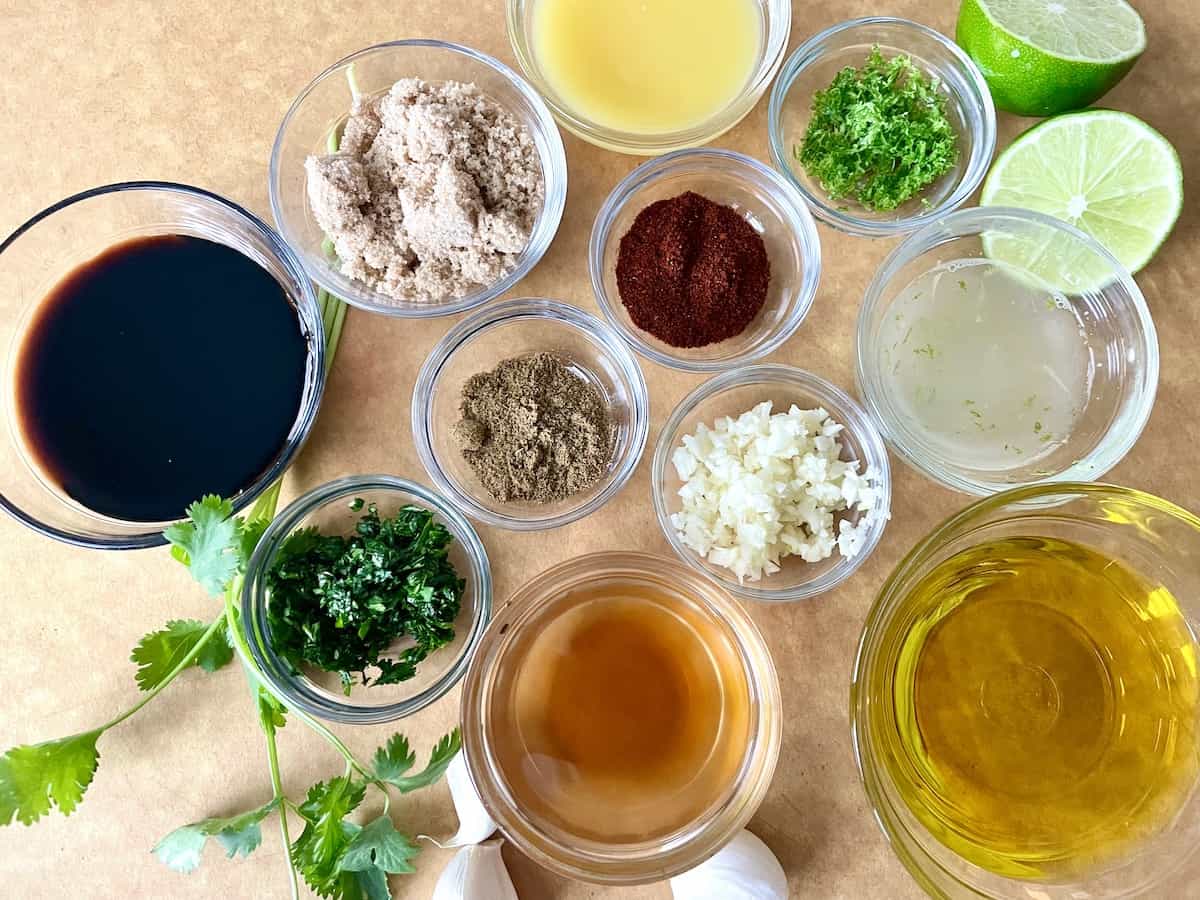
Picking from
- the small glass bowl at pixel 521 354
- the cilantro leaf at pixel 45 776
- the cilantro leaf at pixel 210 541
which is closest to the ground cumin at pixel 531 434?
the small glass bowl at pixel 521 354

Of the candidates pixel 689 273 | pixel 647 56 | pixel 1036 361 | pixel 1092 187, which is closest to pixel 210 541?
pixel 689 273

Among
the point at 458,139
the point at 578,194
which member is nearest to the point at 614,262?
the point at 578,194

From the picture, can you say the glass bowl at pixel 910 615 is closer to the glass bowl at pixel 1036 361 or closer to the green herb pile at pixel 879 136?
the glass bowl at pixel 1036 361

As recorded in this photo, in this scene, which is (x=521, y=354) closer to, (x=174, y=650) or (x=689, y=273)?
(x=689, y=273)

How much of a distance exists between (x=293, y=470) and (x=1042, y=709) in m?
1.31

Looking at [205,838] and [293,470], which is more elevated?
[293,470]

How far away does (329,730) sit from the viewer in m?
1.48

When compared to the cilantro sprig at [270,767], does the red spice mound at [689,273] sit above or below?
above

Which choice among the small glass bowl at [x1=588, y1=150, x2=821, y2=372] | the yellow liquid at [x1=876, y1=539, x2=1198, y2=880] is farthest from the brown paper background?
the yellow liquid at [x1=876, y1=539, x2=1198, y2=880]

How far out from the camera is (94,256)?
1543 millimetres

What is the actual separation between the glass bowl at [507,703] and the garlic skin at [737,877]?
0.36 feet

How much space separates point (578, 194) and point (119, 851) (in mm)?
1484

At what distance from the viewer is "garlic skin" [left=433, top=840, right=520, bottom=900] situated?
4.71 ft

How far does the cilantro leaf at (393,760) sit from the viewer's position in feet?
4.47
